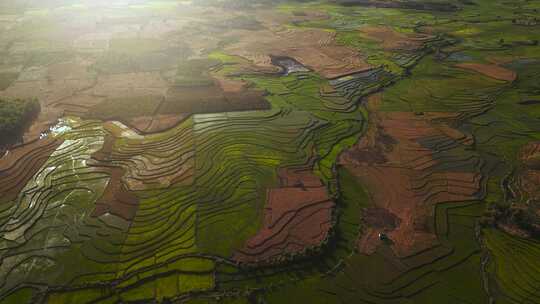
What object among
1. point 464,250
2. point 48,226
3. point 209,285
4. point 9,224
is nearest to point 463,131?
point 464,250

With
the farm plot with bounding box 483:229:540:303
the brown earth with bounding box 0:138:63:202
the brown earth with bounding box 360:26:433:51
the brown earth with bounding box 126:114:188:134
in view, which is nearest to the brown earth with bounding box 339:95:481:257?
the farm plot with bounding box 483:229:540:303

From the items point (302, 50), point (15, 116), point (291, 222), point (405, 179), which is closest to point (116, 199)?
point (291, 222)

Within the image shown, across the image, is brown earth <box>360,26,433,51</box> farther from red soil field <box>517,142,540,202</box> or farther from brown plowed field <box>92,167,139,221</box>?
brown plowed field <box>92,167,139,221</box>

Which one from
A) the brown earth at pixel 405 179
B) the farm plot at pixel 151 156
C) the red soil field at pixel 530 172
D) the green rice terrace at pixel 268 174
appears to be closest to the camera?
the green rice terrace at pixel 268 174

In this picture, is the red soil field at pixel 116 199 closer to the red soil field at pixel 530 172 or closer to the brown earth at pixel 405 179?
the brown earth at pixel 405 179

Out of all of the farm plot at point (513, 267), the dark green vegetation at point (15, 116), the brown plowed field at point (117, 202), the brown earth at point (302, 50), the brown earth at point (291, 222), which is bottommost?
the farm plot at point (513, 267)

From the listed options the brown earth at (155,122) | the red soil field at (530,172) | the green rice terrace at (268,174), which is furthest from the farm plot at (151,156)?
the red soil field at (530,172)

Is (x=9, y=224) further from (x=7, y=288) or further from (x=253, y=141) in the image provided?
(x=253, y=141)
